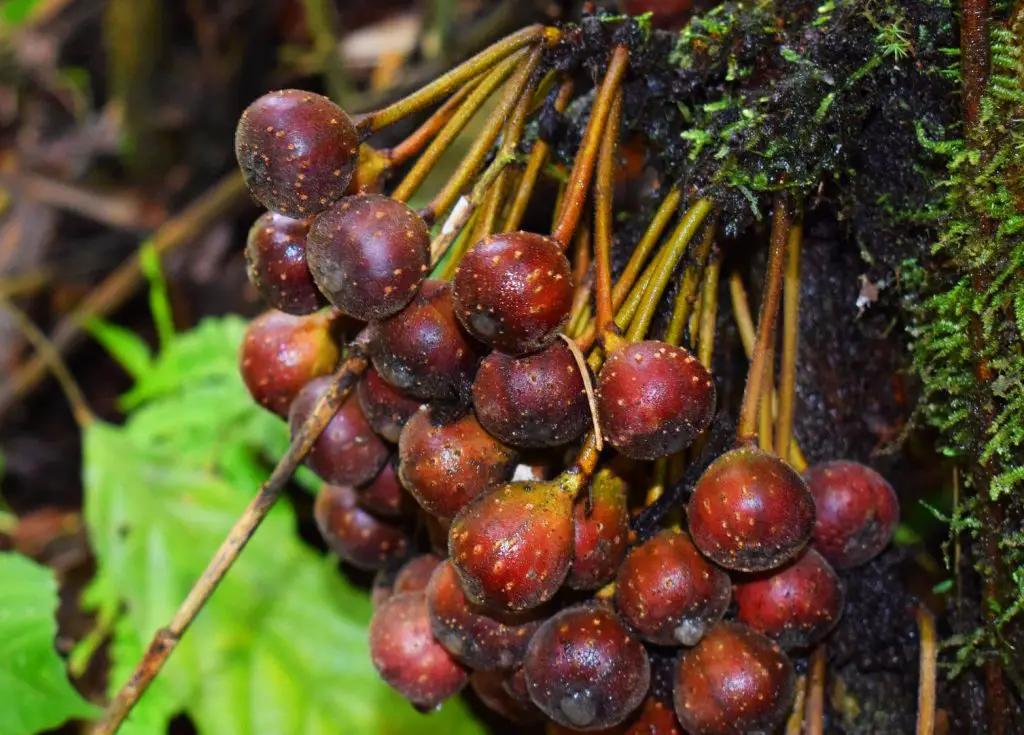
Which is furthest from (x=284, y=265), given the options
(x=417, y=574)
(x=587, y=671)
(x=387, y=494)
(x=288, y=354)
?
(x=587, y=671)

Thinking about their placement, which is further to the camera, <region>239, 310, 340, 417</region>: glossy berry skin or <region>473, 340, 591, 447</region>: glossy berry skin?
<region>239, 310, 340, 417</region>: glossy berry skin

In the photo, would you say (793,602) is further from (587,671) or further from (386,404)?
(386,404)

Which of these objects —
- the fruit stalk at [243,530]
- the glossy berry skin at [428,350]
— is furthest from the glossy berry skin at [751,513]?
the fruit stalk at [243,530]

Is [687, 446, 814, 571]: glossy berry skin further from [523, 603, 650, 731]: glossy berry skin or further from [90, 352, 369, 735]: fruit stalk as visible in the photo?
[90, 352, 369, 735]: fruit stalk

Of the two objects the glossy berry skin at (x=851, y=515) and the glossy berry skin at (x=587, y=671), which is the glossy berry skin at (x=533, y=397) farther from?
the glossy berry skin at (x=851, y=515)

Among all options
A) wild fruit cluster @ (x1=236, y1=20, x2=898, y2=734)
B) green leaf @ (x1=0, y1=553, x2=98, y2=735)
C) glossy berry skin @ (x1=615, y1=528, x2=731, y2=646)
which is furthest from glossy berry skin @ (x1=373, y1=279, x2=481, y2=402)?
green leaf @ (x1=0, y1=553, x2=98, y2=735)

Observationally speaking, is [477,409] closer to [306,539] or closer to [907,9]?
[907,9]

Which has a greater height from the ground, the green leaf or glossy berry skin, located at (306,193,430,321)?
glossy berry skin, located at (306,193,430,321)

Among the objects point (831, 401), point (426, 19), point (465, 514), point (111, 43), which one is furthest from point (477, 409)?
point (111, 43)
